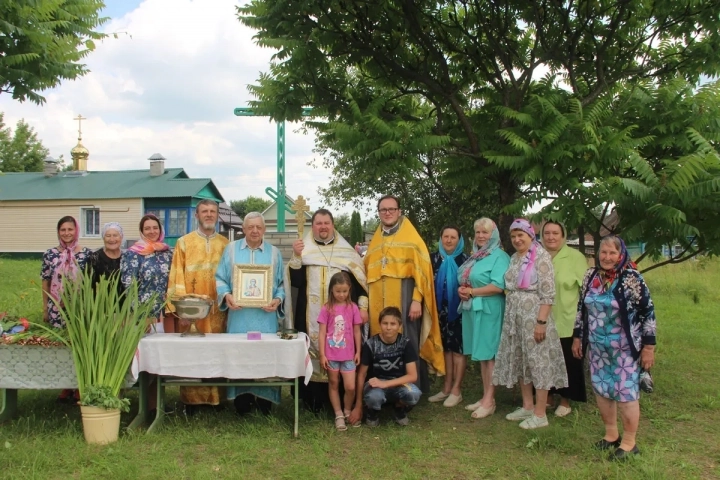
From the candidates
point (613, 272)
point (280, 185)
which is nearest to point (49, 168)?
point (280, 185)

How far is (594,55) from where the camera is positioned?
24.9 ft

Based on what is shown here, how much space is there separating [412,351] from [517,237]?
1.37 metres

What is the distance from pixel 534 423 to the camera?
5480 mm

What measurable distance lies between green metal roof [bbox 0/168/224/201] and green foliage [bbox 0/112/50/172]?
1159 cm

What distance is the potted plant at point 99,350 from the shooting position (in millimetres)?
4973

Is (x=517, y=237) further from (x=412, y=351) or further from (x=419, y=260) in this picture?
(x=412, y=351)

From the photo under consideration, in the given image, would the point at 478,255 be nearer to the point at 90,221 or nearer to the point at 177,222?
the point at 177,222

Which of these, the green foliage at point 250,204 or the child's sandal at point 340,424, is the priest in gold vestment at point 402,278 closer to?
the child's sandal at point 340,424

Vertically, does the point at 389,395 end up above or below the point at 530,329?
below

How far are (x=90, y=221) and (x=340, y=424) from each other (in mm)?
28794

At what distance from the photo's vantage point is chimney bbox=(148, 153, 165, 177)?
31.8m

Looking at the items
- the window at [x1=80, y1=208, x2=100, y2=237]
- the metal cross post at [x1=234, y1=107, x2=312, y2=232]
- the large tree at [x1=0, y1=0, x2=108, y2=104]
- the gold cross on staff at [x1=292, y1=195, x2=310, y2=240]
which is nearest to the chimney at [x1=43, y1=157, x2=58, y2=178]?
the window at [x1=80, y1=208, x2=100, y2=237]

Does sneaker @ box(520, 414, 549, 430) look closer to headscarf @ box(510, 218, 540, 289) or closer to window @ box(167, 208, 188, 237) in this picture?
headscarf @ box(510, 218, 540, 289)

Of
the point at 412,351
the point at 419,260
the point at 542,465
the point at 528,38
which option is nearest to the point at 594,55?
the point at 528,38
